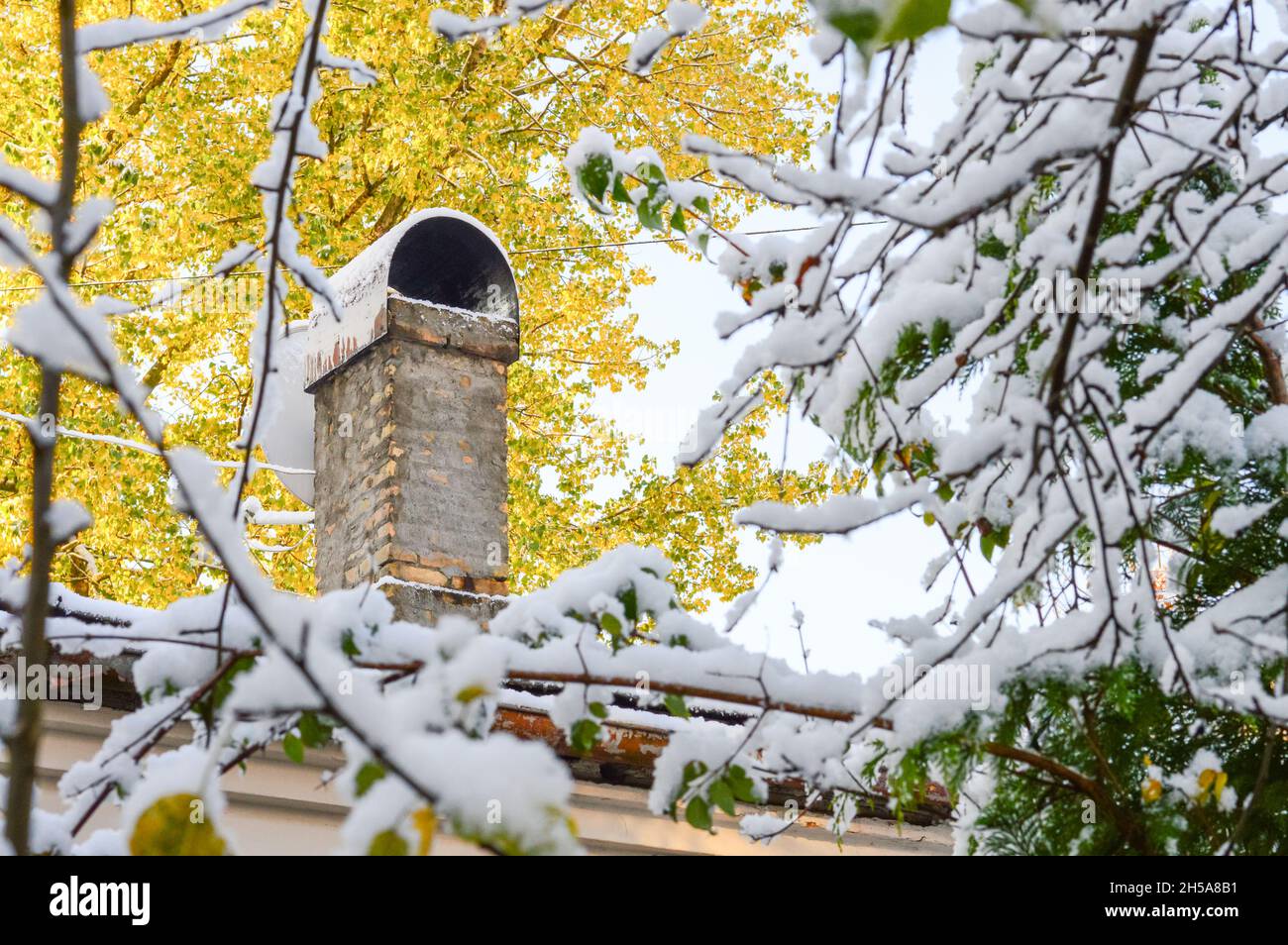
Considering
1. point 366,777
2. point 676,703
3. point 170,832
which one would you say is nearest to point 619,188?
point 676,703

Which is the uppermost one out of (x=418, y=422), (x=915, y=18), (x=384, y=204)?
(x=384, y=204)

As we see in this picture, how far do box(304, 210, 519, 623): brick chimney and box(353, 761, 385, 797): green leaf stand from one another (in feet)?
13.8

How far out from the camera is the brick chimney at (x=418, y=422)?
5836 mm

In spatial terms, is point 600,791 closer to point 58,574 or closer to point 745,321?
point 745,321

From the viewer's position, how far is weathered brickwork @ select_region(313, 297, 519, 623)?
5793 mm

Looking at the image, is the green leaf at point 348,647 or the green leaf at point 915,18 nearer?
the green leaf at point 915,18

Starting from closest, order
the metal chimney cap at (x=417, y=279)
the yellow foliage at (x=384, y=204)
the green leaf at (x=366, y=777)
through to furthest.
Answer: the green leaf at (x=366, y=777), the metal chimney cap at (x=417, y=279), the yellow foliage at (x=384, y=204)

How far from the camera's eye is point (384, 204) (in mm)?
12141

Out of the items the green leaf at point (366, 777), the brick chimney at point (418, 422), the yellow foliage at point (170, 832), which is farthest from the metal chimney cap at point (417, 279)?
the yellow foliage at point (170, 832)

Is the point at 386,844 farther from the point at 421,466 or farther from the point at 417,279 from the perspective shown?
the point at 417,279

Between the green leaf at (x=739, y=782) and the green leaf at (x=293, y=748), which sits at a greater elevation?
the green leaf at (x=293, y=748)

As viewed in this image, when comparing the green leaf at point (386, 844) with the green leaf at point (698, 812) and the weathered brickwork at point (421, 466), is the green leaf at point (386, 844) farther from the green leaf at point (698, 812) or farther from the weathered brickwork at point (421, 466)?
the weathered brickwork at point (421, 466)

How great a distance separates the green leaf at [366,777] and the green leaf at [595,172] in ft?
4.11

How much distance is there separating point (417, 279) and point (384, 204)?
5.75 meters
